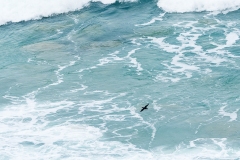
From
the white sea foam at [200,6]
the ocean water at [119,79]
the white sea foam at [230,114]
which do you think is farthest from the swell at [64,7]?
the white sea foam at [230,114]

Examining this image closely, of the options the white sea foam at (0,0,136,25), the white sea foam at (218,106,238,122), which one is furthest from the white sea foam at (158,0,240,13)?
the white sea foam at (218,106,238,122)

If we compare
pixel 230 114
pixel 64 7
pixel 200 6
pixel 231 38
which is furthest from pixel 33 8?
pixel 230 114

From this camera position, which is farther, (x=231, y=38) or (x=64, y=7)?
(x=64, y=7)

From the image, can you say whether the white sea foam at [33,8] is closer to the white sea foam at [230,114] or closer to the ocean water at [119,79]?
the ocean water at [119,79]

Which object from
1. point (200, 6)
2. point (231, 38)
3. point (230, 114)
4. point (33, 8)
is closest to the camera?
point (230, 114)

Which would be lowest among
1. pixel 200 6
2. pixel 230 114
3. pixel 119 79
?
pixel 230 114

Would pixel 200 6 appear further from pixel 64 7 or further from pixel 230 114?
pixel 230 114

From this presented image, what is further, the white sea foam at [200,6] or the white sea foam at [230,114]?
the white sea foam at [200,6]
